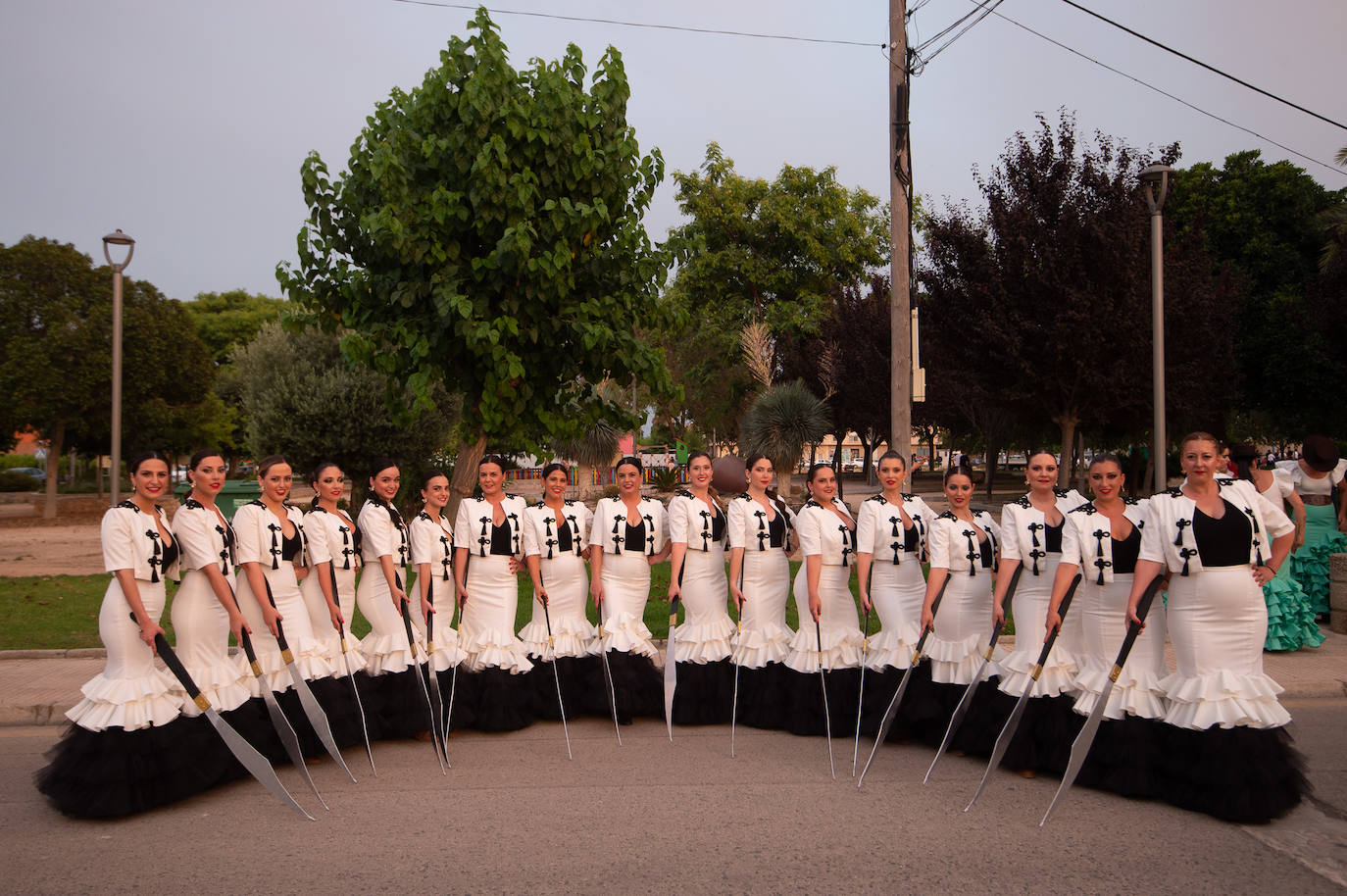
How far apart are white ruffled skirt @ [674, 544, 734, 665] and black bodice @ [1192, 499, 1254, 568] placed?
3.39m

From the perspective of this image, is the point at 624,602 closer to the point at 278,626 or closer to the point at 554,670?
the point at 554,670

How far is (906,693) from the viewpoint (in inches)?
261

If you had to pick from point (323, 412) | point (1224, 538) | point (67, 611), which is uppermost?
point (323, 412)

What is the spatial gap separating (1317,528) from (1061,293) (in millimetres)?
7514

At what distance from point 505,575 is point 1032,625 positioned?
3856 millimetres

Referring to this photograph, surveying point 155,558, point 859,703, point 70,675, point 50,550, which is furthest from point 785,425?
point 155,558

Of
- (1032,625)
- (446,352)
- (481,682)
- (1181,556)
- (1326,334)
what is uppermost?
(1326,334)

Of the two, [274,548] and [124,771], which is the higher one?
[274,548]

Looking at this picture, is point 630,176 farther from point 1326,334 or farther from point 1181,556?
point 1326,334

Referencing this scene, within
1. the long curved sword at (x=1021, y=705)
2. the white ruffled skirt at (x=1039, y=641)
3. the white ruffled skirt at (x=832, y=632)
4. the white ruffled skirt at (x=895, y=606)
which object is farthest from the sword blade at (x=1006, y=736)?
the white ruffled skirt at (x=832, y=632)

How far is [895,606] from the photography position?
6793 mm

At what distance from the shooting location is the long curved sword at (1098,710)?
16.9 feet

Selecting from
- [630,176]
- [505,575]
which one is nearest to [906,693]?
[505,575]

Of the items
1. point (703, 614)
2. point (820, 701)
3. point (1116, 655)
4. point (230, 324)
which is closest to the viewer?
point (1116, 655)
